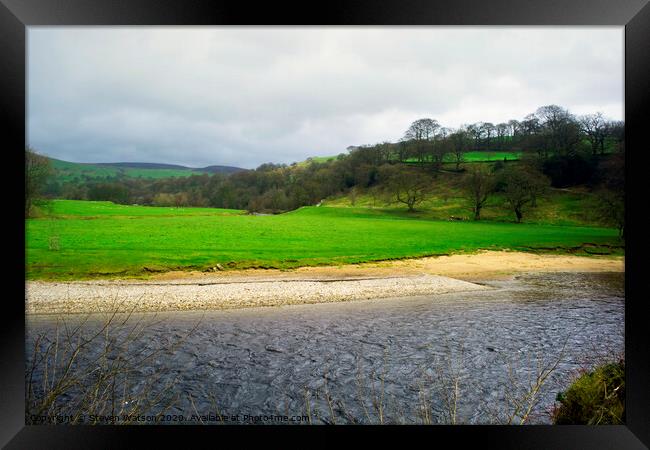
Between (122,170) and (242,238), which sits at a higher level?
(122,170)

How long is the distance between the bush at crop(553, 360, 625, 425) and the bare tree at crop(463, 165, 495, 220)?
463 centimetres

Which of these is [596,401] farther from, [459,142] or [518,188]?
[518,188]

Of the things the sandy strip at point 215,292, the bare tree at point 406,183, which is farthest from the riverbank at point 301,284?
the bare tree at point 406,183

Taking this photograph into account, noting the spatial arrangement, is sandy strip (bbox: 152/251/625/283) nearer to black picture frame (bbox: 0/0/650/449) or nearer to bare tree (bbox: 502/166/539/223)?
bare tree (bbox: 502/166/539/223)

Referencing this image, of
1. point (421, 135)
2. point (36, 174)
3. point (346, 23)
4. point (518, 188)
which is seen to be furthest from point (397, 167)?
point (36, 174)

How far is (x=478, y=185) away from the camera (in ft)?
26.5

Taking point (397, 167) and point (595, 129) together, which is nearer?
point (595, 129)

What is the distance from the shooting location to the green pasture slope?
6.38 metres

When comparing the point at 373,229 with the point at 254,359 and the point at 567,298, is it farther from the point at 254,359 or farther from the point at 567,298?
the point at 254,359

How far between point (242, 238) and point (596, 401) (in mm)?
6501

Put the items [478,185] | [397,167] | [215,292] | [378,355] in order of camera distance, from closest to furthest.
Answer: [378,355], [215,292], [397,167], [478,185]

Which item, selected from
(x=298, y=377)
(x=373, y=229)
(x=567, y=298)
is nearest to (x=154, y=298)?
(x=298, y=377)

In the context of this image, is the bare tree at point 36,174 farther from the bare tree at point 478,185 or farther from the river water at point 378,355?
the bare tree at point 478,185

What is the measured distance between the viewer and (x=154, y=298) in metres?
6.71
